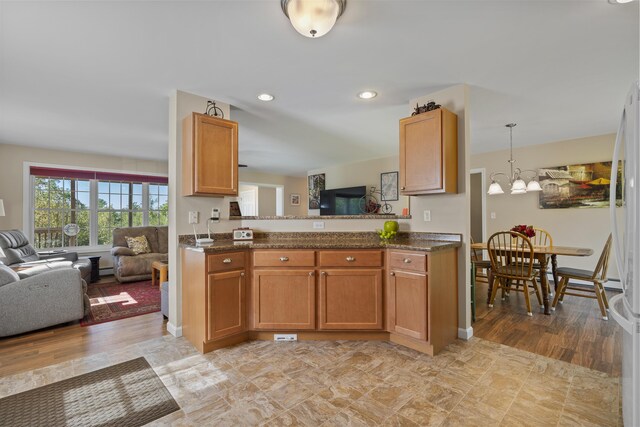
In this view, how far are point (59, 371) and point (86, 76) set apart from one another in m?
2.31

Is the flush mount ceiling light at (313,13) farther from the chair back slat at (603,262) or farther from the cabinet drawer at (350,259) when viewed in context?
the chair back slat at (603,262)

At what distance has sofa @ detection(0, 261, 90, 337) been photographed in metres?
2.69

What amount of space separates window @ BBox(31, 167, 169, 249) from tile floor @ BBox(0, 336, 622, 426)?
411 centimetres

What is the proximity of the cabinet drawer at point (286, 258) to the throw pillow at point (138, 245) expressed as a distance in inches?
150

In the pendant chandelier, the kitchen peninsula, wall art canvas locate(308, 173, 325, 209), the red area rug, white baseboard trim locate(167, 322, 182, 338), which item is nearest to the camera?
the kitchen peninsula

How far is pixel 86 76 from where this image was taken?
251cm

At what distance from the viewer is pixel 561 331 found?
2.83 m

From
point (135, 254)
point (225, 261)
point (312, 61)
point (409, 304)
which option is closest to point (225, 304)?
point (225, 261)

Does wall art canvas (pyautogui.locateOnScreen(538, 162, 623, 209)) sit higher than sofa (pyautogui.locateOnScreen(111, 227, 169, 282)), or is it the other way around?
wall art canvas (pyautogui.locateOnScreen(538, 162, 623, 209))

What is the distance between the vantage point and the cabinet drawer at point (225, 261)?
2.40 metres

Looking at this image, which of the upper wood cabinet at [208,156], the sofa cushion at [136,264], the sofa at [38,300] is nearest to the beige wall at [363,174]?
the upper wood cabinet at [208,156]

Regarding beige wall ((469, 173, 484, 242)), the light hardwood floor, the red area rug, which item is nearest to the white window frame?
the red area rug

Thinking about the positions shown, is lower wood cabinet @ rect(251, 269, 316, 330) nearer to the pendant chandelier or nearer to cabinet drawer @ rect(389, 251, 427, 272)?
cabinet drawer @ rect(389, 251, 427, 272)

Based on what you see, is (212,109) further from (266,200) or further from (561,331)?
(266,200)
